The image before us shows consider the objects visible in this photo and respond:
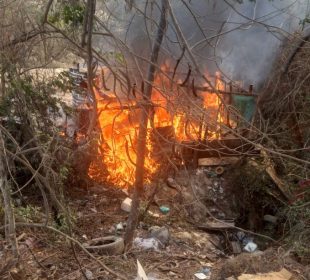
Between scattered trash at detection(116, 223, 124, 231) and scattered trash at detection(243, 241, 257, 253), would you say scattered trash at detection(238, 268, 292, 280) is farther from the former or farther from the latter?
scattered trash at detection(116, 223, 124, 231)

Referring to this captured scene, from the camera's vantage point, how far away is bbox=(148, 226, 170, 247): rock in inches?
249

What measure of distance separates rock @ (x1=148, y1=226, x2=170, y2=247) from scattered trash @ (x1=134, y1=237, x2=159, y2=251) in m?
0.09

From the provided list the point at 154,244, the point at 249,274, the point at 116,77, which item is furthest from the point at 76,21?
the point at 249,274

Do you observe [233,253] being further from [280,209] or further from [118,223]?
[118,223]

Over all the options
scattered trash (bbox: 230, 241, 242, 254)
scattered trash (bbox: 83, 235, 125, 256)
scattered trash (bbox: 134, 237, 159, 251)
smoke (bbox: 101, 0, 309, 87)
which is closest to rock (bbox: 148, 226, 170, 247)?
scattered trash (bbox: 134, 237, 159, 251)

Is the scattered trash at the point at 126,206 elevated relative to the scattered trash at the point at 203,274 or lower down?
elevated

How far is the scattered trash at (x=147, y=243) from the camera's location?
6.08 m

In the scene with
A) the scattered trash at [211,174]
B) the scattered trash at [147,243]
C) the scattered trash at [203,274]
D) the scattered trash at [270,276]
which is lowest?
the scattered trash at [203,274]

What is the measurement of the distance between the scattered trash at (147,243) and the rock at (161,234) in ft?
0.30

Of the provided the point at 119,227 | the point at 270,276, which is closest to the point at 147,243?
the point at 119,227

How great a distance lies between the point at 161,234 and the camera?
6355 mm

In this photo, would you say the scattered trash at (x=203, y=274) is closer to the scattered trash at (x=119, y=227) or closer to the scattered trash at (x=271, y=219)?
the scattered trash at (x=119, y=227)

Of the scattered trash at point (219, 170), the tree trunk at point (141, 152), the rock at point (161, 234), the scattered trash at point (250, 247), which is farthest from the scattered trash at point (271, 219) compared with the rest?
the tree trunk at point (141, 152)

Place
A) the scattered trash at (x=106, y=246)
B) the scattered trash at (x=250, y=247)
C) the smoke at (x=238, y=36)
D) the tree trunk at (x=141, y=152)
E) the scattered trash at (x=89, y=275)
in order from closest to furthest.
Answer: the tree trunk at (x=141, y=152) < the scattered trash at (x=89, y=275) < the scattered trash at (x=106, y=246) < the scattered trash at (x=250, y=247) < the smoke at (x=238, y=36)
